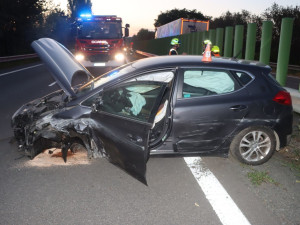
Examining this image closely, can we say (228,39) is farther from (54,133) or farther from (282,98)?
(54,133)

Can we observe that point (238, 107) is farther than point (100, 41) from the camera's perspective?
No

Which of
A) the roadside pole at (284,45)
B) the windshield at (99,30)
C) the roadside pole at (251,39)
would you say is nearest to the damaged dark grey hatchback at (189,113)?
the roadside pole at (284,45)

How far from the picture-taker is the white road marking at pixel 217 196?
10.3ft

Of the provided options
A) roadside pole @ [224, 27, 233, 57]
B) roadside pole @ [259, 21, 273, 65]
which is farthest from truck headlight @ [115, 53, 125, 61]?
roadside pole @ [259, 21, 273, 65]

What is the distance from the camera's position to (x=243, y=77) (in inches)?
175

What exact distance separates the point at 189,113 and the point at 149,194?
1.17 meters

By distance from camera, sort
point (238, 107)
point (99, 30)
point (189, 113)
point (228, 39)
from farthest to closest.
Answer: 1. point (99, 30)
2. point (228, 39)
3. point (238, 107)
4. point (189, 113)

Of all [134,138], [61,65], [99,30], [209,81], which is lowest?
[134,138]

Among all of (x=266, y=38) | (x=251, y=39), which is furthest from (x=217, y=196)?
(x=251, y=39)

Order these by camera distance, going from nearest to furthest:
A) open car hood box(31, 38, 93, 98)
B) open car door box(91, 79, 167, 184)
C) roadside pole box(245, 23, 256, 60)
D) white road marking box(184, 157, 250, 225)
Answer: white road marking box(184, 157, 250, 225)
open car door box(91, 79, 167, 184)
open car hood box(31, 38, 93, 98)
roadside pole box(245, 23, 256, 60)

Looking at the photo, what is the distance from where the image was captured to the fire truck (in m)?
14.9

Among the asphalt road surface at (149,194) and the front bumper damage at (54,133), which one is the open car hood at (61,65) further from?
the asphalt road surface at (149,194)

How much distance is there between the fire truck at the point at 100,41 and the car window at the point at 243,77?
11.0 metres

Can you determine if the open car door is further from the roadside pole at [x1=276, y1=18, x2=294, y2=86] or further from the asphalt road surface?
the roadside pole at [x1=276, y1=18, x2=294, y2=86]
